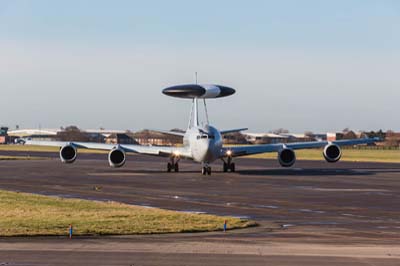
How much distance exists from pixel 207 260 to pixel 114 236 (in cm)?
573

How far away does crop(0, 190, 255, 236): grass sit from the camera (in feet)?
78.0

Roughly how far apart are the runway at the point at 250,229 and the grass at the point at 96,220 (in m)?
1.27

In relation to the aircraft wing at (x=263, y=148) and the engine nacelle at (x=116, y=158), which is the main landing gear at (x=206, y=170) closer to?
the aircraft wing at (x=263, y=148)

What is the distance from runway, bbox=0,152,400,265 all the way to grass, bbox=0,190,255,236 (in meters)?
1.27

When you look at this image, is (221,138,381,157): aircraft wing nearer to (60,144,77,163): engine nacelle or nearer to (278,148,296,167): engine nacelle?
(278,148,296,167): engine nacelle

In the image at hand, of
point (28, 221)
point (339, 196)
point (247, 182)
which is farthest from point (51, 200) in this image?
point (247, 182)

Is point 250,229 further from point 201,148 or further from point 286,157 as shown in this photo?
point 286,157

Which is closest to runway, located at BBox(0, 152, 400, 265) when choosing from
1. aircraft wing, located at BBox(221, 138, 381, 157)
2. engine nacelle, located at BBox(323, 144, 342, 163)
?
aircraft wing, located at BBox(221, 138, 381, 157)

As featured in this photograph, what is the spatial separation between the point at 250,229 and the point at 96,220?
5.48 metres

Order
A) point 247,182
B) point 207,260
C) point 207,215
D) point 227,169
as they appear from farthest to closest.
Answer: point 227,169, point 247,182, point 207,215, point 207,260

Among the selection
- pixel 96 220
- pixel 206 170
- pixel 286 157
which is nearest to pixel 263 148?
pixel 286 157

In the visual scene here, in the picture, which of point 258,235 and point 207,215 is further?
point 207,215

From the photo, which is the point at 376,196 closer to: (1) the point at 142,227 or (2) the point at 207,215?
(2) the point at 207,215

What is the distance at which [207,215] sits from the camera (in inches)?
1145
